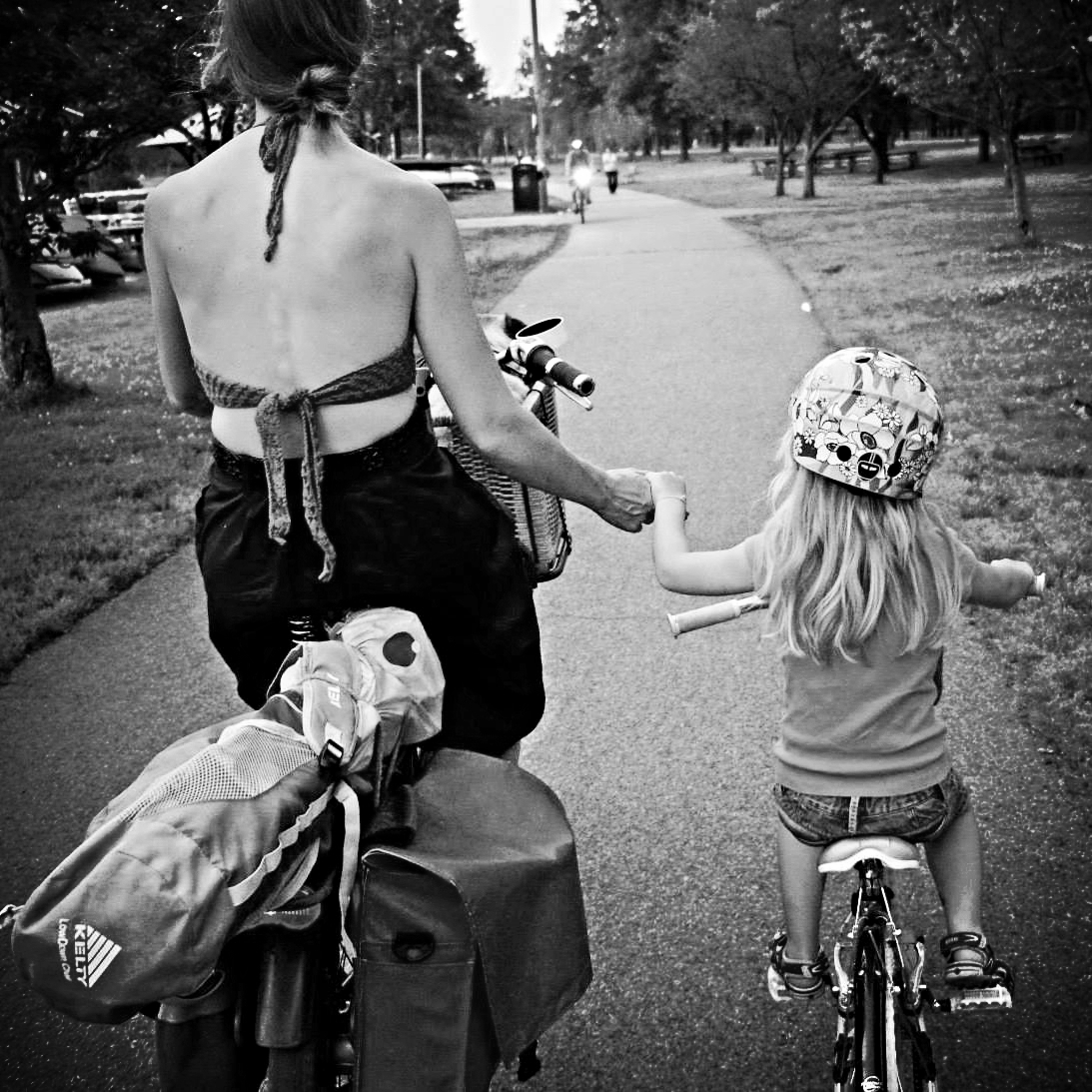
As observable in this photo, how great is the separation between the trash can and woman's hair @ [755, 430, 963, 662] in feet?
99.4

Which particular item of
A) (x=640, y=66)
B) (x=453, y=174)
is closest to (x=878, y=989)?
(x=453, y=174)

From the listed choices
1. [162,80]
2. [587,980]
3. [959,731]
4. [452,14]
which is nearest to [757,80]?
[162,80]

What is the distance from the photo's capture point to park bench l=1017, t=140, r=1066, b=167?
4131cm

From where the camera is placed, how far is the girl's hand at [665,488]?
2.44 meters

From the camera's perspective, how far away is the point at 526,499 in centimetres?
238

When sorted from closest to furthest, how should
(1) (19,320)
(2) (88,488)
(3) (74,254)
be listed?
(2) (88,488)
(3) (74,254)
(1) (19,320)

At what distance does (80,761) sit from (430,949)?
9.61 ft

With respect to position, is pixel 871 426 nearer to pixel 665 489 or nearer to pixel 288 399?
pixel 665 489

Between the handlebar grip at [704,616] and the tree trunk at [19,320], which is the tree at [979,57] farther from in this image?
the handlebar grip at [704,616]

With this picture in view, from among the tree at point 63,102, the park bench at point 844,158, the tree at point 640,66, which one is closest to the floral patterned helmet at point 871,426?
the tree at point 63,102

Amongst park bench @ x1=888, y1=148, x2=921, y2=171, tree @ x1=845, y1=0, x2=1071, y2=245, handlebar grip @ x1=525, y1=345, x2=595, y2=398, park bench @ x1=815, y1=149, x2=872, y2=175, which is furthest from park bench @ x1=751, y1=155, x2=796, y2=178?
handlebar grip @ x1=525, y1=345, x2=595, y2=398

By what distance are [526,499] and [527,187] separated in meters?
30.5

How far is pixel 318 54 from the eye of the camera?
183 cm

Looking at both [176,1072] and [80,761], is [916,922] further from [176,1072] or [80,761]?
[80,761]
